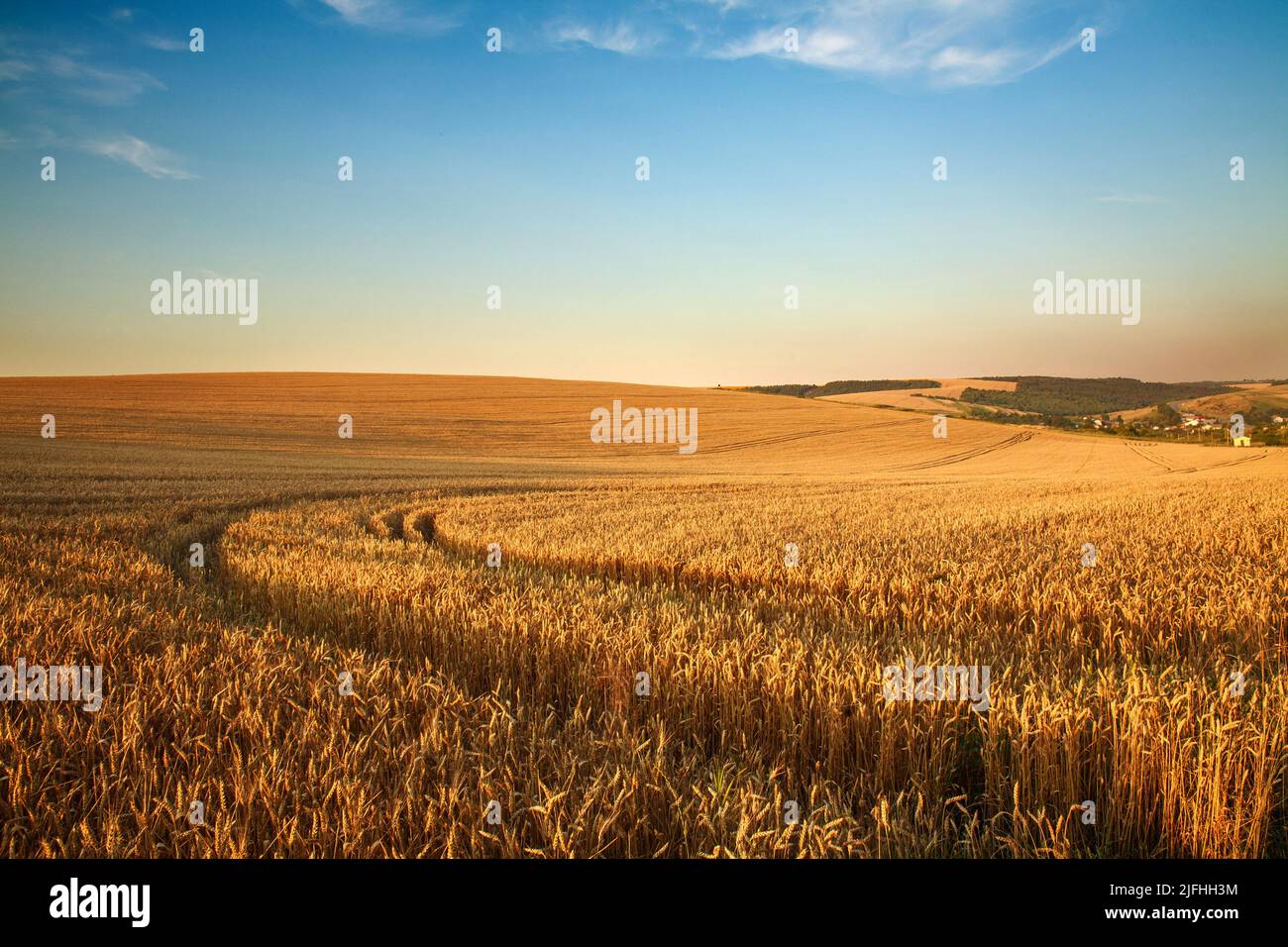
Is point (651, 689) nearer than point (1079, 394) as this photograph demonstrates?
Yes

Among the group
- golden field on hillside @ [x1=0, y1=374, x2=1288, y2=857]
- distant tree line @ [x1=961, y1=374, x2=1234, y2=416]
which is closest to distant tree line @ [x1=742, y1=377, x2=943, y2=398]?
distant tree line @ [x1=961, y1=374, x2=1234, y2=416]

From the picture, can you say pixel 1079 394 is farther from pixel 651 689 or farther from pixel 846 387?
pixel 651 689

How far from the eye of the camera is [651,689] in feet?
13.4

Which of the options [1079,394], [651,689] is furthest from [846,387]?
[651,689]

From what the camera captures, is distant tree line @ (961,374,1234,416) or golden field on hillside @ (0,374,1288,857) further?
distant tree line @ (961,374,1234,416)

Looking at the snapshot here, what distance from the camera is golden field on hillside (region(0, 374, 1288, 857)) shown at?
2545 millimetres

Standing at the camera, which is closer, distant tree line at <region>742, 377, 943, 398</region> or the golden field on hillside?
the golden field on hillside

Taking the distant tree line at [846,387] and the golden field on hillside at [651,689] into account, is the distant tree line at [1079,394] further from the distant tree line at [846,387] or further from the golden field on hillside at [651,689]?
the golden field on hillside at [651,689]

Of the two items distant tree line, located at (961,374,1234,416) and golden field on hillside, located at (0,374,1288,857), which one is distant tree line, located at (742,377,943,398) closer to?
distant tree line, located at (961,374,1234,416)

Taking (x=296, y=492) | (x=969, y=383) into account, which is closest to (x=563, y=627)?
(x=296, y=492)

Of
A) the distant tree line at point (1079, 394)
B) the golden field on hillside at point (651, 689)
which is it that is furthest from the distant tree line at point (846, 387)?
the golden field on hillside at point (651, 689)

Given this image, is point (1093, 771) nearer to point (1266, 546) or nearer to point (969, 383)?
point (1266, 546)

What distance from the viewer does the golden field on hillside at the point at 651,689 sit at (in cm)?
254

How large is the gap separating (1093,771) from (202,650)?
5.34m
